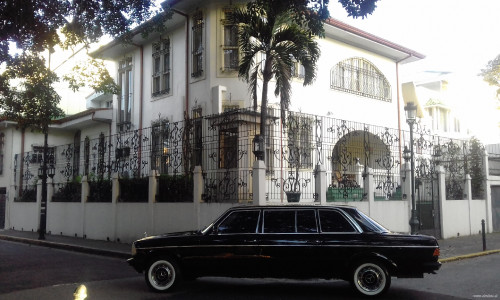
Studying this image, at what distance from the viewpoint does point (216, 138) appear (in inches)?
574

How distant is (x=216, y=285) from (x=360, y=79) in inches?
565

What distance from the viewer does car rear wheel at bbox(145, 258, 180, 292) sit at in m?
8.48

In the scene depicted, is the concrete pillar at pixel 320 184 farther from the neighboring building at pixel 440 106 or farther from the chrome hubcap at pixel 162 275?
the neighboring building at pixel 440 106

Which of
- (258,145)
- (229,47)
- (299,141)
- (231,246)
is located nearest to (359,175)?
(299,141)

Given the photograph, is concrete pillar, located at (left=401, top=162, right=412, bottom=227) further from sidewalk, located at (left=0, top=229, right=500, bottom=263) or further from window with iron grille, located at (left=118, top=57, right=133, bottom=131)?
window with iron grille, located at (left=118, top=57, right=133, bottom=131)

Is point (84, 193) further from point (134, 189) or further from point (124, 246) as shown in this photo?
point (124, 246)

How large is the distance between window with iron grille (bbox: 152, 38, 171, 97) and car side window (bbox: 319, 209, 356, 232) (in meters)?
12.3

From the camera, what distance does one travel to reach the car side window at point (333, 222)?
8281 mm

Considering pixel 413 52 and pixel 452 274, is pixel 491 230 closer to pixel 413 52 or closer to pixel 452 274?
pixel 413 52

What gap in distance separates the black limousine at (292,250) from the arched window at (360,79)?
12121 mm

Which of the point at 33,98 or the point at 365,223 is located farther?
the point at 33,98

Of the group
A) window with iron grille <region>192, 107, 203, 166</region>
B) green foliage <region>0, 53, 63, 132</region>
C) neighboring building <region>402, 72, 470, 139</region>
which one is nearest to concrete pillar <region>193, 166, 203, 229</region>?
window with iron grille <region>192, 107, 203, 166</region>

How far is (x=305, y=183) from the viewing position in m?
14.4

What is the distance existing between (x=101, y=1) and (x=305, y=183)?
7.83m
